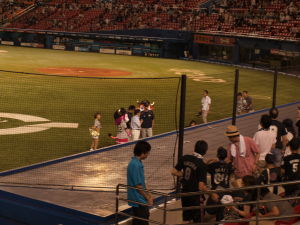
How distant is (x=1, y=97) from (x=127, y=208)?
51.8ft

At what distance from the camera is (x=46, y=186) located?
404 inches

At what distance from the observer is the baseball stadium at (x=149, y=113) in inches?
313

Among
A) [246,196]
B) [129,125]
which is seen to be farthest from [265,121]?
[129,125]

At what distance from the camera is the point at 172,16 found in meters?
49.6

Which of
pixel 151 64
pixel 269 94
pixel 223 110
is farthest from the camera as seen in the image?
pixel 151 64

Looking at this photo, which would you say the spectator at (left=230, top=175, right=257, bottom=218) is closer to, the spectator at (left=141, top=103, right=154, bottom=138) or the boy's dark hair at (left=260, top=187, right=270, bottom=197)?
the boy's dark hair at (left=260, top=187, right=270, bottom=197)

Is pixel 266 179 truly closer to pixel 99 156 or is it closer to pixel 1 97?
pixel 99 156

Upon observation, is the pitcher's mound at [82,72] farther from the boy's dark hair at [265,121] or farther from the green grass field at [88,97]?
the boy's dark hair at [265,121]

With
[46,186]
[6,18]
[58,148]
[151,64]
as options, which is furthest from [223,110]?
[6,18]

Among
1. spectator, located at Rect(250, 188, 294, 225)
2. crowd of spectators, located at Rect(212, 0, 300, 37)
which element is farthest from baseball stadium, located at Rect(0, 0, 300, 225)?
crowd of spectators, located at Rect(212, 0, 300, 37)

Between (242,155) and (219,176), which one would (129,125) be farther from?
(219,176)

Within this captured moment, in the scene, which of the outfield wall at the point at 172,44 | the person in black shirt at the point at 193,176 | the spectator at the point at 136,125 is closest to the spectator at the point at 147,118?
the spectator at the point at 136,125

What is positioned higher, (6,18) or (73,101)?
(6,18)

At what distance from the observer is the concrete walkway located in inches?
370
